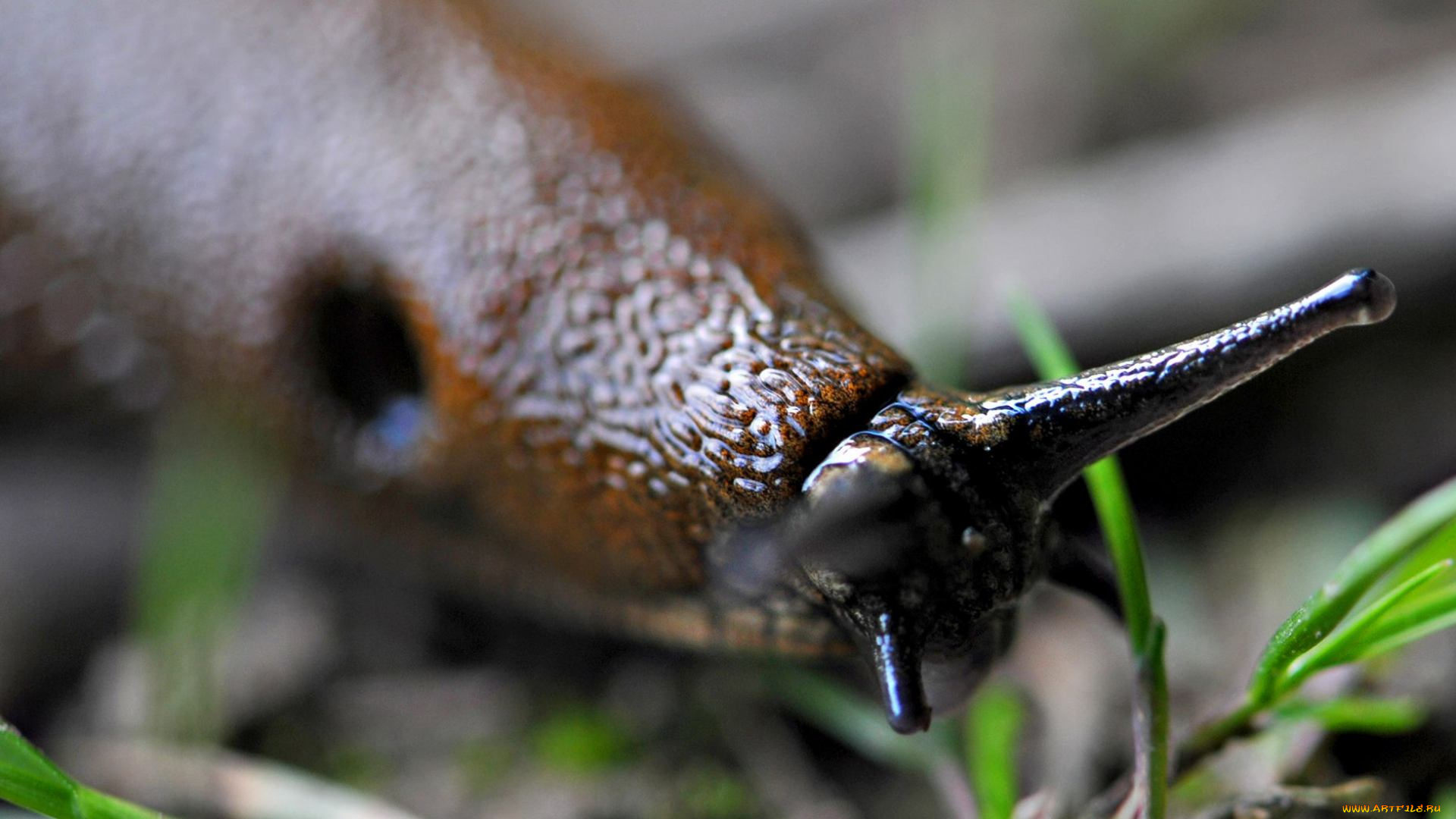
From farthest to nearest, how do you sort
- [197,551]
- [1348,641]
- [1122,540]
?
[197,551] < [1122,540] < [1348,641]

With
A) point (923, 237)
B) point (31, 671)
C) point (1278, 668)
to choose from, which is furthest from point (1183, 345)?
point (31, 671)

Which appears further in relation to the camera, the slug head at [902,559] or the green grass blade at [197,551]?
the green grass blade at [197,551]

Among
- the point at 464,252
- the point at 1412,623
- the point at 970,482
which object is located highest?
the point at 464,252

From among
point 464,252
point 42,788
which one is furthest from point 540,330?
point 42,788

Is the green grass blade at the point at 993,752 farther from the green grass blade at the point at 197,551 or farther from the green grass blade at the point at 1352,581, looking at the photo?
the green grass blade at the point at 197,551

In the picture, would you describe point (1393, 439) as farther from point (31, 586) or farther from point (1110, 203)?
point (31, 586)

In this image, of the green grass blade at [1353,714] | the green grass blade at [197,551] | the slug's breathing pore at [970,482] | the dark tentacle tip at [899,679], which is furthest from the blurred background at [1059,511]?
the dark tentacle tip at [899,679]

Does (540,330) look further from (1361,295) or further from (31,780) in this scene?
(1361,295)
